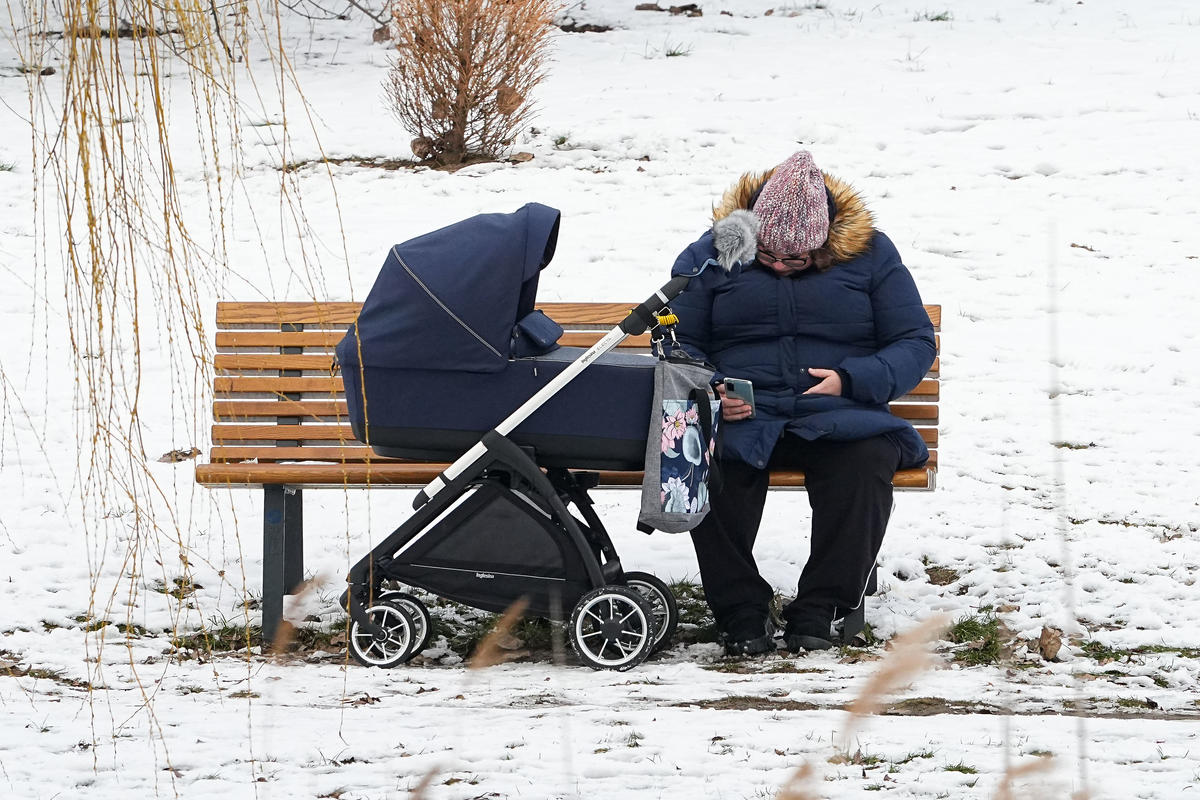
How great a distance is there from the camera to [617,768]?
249 cm

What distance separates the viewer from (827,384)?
3777 mm

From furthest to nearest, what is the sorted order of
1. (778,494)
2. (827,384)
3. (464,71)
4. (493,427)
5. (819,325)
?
(464,71) < (778,494) < (819,325) < (827,384) < (493,427)

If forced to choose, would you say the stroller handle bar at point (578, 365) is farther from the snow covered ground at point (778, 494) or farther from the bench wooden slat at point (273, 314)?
the bench wooden slat at point (273, 314)

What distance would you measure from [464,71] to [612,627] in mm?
6178

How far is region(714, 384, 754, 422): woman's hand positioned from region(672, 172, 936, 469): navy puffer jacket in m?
0.04

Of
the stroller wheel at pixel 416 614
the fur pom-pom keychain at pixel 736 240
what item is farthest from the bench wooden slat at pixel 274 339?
the fur pom-pom keychain at pixel 736 240

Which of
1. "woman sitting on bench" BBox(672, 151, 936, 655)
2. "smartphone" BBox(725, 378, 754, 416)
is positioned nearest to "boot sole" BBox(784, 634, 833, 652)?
"woman sitting on bench" BBox(672, 151, 936, 655)

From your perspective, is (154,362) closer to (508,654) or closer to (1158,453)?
(508,654)

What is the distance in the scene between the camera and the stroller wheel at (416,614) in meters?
3.64

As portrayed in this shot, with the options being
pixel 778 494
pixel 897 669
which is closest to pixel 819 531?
pixel 778 494

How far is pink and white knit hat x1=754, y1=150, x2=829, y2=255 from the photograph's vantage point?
3.79 meters

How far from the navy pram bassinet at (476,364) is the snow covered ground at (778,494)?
0.62 metres

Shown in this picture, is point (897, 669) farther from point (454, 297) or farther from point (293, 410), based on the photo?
point (293, 410)

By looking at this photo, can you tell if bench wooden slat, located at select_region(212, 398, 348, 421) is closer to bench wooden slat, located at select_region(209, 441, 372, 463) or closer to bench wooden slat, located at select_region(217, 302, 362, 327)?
bench wooden slat, located at select_region(209, 441, 372, 463)
